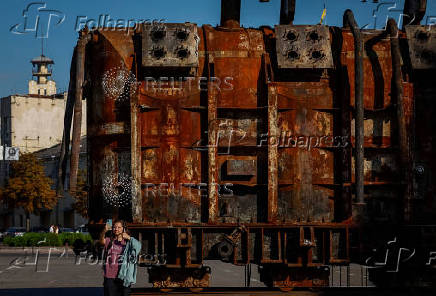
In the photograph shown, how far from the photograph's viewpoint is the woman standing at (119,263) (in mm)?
11406

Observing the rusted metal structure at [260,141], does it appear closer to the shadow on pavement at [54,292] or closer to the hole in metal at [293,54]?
the hole in metal at [293,54]

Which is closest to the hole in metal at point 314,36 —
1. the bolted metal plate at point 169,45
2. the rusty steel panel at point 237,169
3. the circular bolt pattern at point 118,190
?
the bolted metal plate at point 169,45

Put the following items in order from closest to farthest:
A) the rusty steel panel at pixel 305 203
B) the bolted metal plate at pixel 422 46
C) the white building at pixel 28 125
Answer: the rusty steel panel at pixel 305 203 → the bolted metal plate at pixel 422 46 → the white building at pixel 28 125

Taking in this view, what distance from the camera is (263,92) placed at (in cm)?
1376

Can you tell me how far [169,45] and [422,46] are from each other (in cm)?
437

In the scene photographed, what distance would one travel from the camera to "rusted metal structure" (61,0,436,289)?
13.5 m

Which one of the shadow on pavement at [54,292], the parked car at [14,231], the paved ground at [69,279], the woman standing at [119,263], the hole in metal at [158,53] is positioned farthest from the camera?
the parked car at [14,231]

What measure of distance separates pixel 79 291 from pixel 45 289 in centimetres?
116

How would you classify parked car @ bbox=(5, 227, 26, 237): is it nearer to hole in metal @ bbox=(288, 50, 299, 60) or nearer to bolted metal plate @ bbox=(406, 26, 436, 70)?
hole in metal @ bbox=(288, 50, 299, 60)

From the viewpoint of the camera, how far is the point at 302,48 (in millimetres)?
13852

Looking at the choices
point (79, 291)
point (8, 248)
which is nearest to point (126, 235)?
point (79, 291)

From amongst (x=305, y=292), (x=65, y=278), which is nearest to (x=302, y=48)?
(x=305, y=292)

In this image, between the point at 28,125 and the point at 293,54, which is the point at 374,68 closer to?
the point at 293,54

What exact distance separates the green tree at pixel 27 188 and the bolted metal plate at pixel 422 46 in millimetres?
51653
